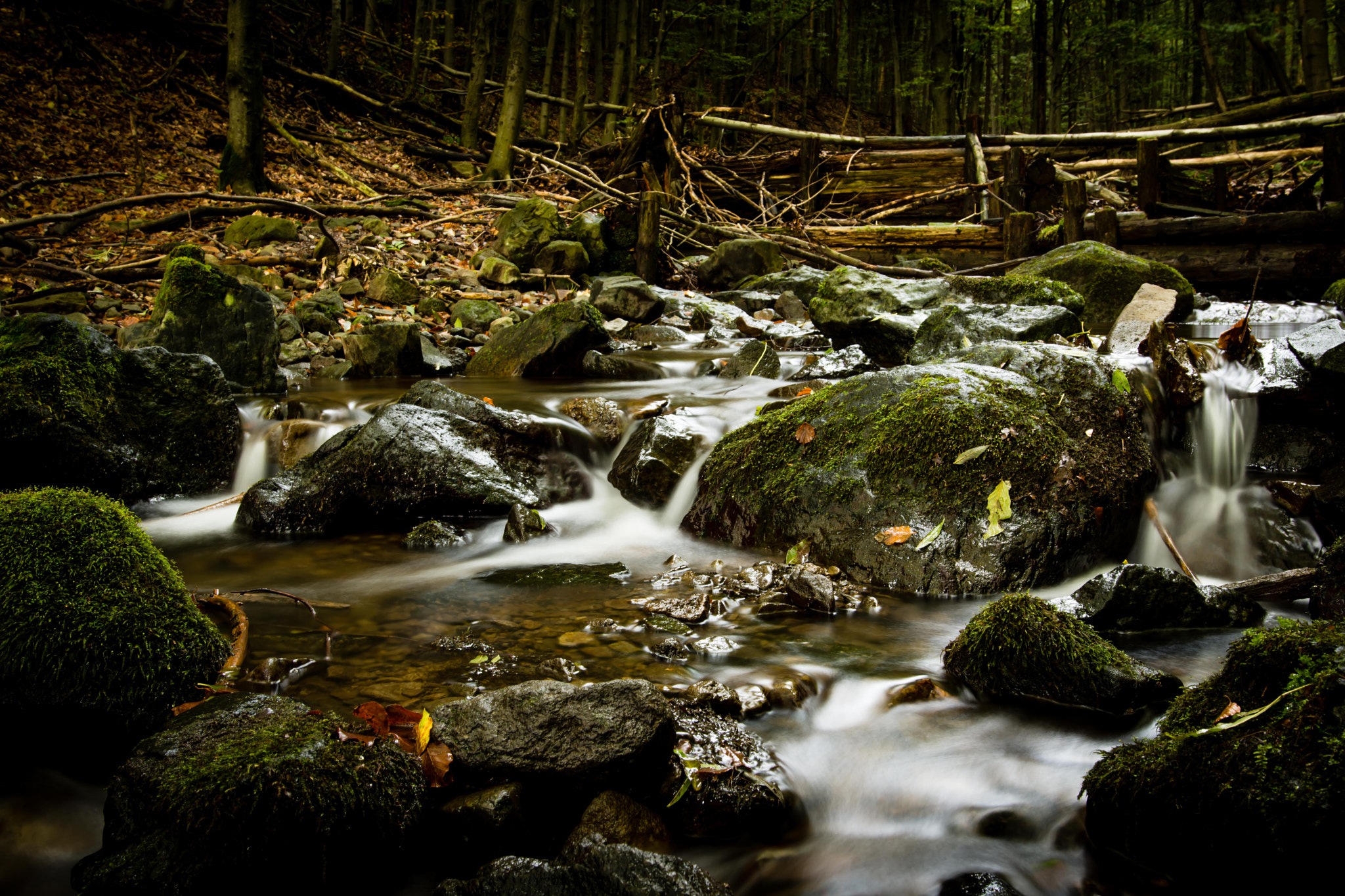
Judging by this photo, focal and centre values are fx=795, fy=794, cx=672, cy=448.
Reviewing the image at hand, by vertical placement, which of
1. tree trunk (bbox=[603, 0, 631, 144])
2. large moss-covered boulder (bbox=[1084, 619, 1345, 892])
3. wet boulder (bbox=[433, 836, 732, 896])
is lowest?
wet boulder (bbox=[433, 836, 732, 896])

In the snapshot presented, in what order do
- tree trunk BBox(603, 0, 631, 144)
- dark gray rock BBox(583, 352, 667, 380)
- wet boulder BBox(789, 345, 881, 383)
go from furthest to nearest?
tree trunk BBox(603, 0, 631, 144), dark gray rock BBox(583, 352, 667, 380), wet boulder BBox(789, 345, 881, 383)

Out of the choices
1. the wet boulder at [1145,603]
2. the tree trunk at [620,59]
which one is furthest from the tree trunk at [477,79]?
the wet boulder at [1145,603]

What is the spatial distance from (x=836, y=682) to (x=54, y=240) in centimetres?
1144

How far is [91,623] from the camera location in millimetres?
2654

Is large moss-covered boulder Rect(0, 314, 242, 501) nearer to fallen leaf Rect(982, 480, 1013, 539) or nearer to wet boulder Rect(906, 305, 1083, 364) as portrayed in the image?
fallen leaf Rect(982, 480, 1013, 539)

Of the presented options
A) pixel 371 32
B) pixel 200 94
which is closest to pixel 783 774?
pixel 200 94

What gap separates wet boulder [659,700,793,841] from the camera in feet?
7.84

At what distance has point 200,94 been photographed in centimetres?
1631

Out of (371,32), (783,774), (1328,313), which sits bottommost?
(783,774)

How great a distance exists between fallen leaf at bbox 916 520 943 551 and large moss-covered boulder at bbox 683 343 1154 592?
0.08 ft

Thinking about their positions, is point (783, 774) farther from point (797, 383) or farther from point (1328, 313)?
point (1328, 313)

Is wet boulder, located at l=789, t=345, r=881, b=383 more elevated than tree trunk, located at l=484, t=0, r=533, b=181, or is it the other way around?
tree trunk, located at l=484, t=0, r=533, b=181

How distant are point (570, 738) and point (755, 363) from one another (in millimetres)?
6154

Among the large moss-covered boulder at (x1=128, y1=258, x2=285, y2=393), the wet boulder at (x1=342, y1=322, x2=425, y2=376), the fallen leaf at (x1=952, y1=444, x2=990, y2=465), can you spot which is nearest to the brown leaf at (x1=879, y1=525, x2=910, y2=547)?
the fallen leaf at (x1=952, y1=444, x2=990, y2=465)
